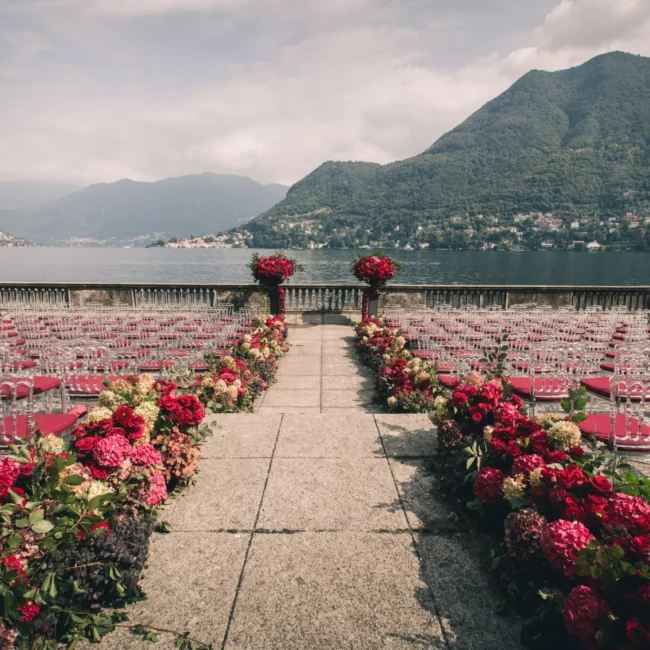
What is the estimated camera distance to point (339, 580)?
9.78ft

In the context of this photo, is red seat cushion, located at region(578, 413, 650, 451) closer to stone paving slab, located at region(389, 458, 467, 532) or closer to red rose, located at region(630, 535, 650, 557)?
stone paving slab, located at region(389, 458, 467, 532)

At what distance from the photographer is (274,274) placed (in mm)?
14422

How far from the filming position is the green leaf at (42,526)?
231cm

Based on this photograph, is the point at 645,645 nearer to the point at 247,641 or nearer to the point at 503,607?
the point at 503,607

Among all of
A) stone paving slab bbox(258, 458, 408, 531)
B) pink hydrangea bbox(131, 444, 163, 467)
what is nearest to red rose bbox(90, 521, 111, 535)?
pink hydrangea bbox(131, 444, 163, 467)

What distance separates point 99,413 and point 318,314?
12.6 meters

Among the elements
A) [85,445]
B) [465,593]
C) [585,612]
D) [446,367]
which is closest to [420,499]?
[465,593]

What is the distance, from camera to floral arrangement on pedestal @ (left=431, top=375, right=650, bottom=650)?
205 centimetres

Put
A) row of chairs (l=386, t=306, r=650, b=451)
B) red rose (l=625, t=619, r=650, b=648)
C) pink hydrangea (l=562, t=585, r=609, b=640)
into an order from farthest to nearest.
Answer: row of chairs (l=386, t=306, r=650, b=451), pink hydrangea (l=562, t=585, r=609, b=640), red rose (l=625, t=619, r=650, b=648)

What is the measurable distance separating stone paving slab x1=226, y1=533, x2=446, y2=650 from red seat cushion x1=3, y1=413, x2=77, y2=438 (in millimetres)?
2560

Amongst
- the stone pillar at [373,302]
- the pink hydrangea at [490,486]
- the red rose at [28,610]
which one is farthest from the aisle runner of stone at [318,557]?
the stone pillar at [373,302]

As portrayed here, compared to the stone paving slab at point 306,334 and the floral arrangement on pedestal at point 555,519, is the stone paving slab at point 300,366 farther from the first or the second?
the floral arrangement on pedestal at point 555,519

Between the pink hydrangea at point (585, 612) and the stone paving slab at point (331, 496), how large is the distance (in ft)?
5.07

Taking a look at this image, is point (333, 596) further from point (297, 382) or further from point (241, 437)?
point (297, 382)
